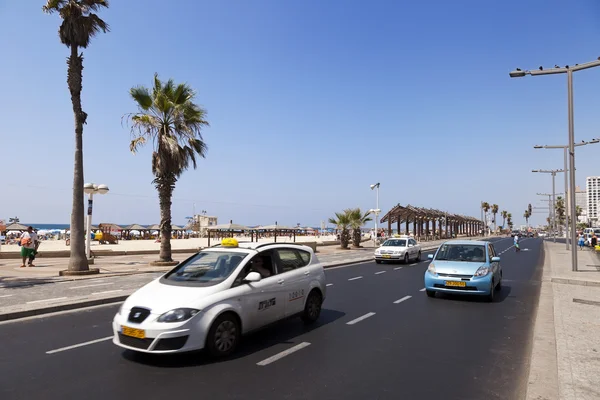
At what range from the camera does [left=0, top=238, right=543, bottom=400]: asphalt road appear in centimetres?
471

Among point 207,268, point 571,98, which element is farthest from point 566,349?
point 571,98

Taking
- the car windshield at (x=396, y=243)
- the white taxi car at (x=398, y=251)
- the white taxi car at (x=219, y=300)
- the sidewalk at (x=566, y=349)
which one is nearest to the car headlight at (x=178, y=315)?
the white taxi car at (x=219, y=300)

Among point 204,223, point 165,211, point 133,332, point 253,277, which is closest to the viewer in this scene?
point 133,332

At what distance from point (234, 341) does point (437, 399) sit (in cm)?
288

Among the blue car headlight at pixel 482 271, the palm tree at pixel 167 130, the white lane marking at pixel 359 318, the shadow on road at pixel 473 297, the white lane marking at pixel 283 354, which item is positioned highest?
the palm tree at pixel 167 130

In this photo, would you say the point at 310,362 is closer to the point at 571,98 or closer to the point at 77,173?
the point at 77,173

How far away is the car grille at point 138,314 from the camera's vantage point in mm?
5543

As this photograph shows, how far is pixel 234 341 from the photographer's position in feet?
19.8

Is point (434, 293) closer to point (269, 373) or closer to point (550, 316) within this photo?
point (550, 316)

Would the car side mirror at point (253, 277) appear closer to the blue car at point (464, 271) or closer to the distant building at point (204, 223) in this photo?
the blue car at point (464, 271)

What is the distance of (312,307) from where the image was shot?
8078mm

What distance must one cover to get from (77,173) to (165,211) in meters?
5.32

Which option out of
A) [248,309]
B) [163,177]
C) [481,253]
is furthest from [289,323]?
[163,177]

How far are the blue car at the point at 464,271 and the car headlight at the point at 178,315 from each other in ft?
24.0
